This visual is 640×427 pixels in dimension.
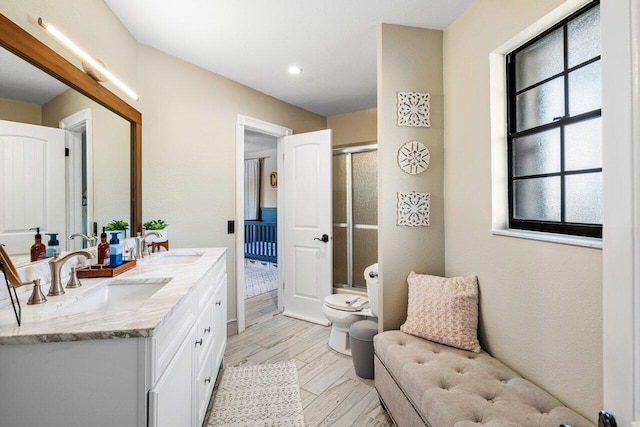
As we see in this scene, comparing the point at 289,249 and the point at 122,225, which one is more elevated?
the point at 122,225

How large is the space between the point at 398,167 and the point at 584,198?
1013 millimetres

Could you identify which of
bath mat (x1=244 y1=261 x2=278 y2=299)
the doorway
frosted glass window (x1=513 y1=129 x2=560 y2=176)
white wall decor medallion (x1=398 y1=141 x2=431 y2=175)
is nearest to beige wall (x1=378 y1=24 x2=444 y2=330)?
white wall decor medallion (x1=398 y1=141 x2=431 y2=175)

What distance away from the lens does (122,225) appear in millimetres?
1969

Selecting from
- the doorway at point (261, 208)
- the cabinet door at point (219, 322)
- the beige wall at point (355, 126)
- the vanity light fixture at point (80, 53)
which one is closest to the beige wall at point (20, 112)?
the vanity light fixture at point (80, 53)

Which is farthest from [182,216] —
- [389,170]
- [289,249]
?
[389,170]

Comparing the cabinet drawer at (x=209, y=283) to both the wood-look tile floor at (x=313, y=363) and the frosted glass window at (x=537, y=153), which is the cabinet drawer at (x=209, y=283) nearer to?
the wood-look tile floor at (x=313, y=363)

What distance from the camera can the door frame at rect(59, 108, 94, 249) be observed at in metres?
1.44

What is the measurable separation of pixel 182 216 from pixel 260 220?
12.3 feet

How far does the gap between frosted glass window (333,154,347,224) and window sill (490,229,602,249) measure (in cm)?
210

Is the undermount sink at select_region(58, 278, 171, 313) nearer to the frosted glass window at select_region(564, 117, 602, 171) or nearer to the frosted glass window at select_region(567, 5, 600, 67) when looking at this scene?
the frosted glass window at select_region(564, 117, 602, 171)

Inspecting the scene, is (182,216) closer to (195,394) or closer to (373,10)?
(195,394)

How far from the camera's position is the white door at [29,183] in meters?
1.12

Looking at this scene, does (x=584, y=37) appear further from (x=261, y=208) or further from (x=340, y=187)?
(x=261, y=208)

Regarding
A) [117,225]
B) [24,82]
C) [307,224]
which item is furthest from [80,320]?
[307,224]
